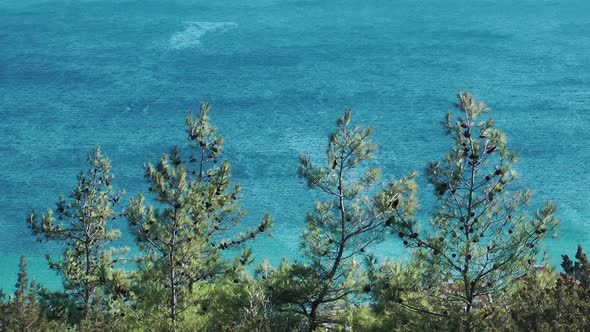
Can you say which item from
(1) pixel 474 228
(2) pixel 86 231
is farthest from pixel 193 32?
(1) pixel 474 228

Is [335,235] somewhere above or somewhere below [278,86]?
below

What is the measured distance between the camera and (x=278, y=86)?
66.7 meters

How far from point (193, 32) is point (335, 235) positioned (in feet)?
197

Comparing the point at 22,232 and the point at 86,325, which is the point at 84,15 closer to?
the point at 22,232

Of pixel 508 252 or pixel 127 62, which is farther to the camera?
pixel 127 62

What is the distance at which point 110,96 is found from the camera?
65562mm

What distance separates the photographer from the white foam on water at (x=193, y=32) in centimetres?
7600

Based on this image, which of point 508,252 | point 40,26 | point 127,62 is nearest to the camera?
point 508,252

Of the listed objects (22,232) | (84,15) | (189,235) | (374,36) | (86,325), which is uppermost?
(84,15)

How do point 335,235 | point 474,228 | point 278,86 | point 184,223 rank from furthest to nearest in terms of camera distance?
point 278,86 < point 335,235 < point 184,223 < point 474,228

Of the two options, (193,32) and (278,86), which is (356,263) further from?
(193,32)

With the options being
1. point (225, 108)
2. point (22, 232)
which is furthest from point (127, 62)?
point (22, 232)

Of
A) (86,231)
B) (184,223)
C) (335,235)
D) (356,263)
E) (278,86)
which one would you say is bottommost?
(184,223)

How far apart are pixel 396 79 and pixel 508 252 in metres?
49.9
